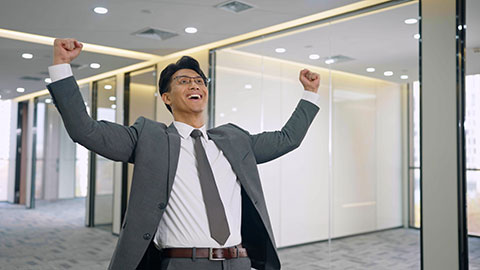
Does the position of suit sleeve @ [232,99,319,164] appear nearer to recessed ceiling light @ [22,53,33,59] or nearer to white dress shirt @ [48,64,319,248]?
white dress shirt @ [48,64,319,248]

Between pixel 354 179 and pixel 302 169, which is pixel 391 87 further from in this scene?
pixel 302 169

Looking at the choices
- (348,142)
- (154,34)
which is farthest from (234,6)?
(348,142)

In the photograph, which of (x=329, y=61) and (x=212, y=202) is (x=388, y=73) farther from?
(x=212, y=202)

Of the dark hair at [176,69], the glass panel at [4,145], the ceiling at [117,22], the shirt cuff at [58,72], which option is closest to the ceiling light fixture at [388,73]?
the ceiling at [117,22]

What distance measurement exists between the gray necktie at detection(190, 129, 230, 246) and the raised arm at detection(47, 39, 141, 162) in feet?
0.86

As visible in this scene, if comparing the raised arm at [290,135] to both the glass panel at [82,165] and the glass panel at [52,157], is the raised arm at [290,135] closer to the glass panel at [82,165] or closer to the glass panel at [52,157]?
the glass panel at [52,157]

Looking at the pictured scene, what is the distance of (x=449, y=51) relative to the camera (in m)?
3.84

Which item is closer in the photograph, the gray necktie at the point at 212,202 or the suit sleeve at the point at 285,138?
the gray necktie at the point at 212,202

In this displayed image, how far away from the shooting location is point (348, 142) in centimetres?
459

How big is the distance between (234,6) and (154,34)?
142cm

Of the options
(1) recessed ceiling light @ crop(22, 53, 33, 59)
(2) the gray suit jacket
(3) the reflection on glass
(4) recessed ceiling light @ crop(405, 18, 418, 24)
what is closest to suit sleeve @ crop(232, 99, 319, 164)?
(2) the gray suit jacket

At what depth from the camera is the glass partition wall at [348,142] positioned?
4.19 metres

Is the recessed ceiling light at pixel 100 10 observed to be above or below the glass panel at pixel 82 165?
above

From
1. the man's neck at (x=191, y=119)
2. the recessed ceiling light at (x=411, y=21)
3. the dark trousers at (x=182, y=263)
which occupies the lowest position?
the dark trousers at (x=182, y=263)
